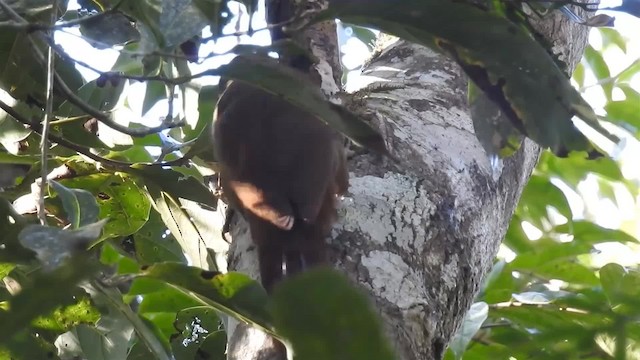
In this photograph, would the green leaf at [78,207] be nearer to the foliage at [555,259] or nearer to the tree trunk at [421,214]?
the tree trunk at [421,214]

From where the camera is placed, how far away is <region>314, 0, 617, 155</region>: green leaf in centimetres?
93

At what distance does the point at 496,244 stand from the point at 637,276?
37 cm

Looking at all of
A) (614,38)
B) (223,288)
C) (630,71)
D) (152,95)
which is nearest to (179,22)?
(223,288)

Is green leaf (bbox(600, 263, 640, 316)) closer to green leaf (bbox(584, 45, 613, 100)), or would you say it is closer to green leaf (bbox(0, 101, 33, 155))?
green leaf (bbox(0, 101, 33, 155))

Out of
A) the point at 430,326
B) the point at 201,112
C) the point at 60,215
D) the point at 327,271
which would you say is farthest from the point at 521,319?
the point at 327,271

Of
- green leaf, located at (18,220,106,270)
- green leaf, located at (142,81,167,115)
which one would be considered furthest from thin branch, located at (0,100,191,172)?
green leaf, located at (18,220,106,270)

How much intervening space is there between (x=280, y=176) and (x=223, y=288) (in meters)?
0.60

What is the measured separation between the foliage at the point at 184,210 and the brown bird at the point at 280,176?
0.25 ft

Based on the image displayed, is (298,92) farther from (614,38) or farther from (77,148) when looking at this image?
(614,38)

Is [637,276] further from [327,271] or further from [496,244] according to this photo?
[327,271]

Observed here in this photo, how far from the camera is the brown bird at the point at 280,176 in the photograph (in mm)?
1348

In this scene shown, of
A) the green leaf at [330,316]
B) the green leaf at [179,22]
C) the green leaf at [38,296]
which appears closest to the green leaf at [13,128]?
the green leaf at [179,22]

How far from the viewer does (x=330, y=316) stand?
0.39 metres

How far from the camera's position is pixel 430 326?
1225 millimetres
